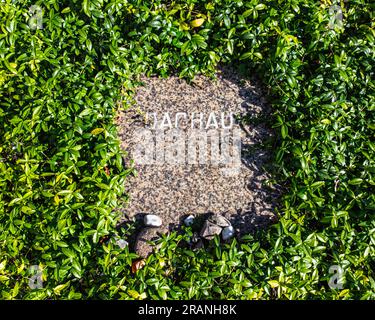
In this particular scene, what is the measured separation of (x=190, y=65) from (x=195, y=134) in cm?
57

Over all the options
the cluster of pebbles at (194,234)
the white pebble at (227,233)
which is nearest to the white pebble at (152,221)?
the cluster of pebbles at (194,234)

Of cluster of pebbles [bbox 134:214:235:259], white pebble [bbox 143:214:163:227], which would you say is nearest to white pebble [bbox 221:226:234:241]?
cluster of pebbles [bbox 134:214:235:259]

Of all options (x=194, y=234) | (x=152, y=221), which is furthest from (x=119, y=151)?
(x=194, y=234)

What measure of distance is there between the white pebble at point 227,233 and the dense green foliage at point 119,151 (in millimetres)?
78

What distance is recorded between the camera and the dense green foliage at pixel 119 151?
8.99 ft

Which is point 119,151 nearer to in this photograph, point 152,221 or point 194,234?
point 152,221

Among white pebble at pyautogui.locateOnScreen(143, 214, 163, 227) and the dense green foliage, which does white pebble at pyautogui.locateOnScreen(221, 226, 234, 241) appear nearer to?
the dense green foliage

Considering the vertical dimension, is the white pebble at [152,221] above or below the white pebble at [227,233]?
above

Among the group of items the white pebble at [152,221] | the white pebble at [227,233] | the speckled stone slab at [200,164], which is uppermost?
the speckled stone slab at [200,164]

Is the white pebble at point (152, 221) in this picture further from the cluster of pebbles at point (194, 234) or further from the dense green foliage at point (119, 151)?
the dense green foliage at point (119, 151)

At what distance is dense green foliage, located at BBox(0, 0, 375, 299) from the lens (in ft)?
8.99

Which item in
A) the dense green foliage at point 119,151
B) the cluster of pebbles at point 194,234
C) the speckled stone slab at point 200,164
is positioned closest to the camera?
the dense green foliage at point 119,151

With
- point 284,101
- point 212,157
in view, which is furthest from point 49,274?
point 284,101
